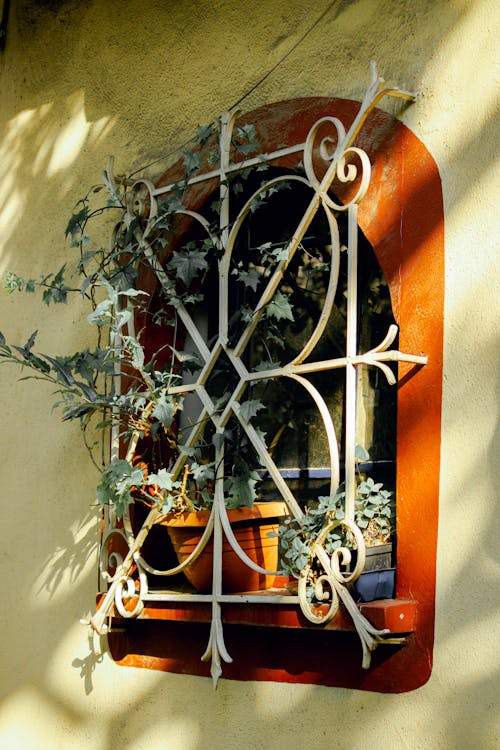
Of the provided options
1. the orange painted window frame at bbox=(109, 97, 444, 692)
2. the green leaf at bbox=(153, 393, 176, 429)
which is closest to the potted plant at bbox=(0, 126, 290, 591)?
the green leaf at bbox=(153, 393, 176, 429)

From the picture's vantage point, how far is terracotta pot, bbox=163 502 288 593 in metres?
3.74

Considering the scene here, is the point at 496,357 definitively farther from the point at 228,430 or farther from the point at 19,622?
the point at 19,622

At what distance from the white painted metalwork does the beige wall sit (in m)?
0.18

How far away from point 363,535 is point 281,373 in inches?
22.5

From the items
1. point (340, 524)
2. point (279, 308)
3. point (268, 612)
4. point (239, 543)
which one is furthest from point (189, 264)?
point (268, 612)

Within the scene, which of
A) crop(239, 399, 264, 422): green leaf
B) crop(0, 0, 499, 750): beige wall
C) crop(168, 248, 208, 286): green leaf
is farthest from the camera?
crop(168, 248, 208, 286): green leaf

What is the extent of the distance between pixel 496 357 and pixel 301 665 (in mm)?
1088

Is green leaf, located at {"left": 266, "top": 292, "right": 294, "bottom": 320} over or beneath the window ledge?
over

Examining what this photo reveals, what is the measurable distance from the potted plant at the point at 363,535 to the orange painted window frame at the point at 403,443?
6 centimetres

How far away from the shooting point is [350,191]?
378cm

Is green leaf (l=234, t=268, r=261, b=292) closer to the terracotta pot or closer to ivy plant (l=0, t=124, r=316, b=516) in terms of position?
ivy plant (l=0, t=124, r=316, b=516)

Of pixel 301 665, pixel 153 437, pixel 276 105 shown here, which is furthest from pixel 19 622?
pixel 276 105

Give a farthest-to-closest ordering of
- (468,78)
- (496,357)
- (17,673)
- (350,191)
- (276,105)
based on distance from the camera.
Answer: (17,673)
(276,105)
(350,191)
(468,78)
(496,357)

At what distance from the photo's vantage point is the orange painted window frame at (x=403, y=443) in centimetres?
333
